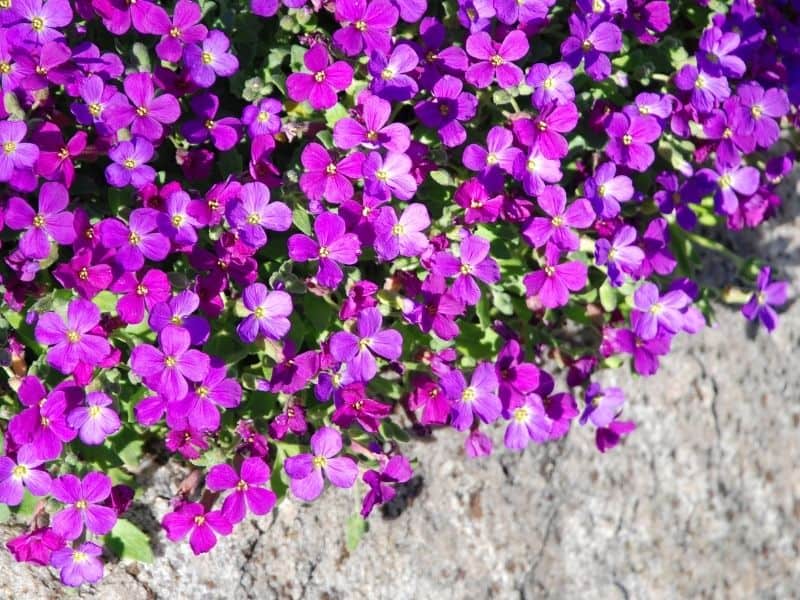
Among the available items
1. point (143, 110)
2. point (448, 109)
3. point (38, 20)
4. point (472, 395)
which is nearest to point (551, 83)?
point (448, 109)

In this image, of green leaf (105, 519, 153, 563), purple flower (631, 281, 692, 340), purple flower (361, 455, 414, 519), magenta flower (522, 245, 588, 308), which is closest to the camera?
purple flower (361, 455, 414, 519)

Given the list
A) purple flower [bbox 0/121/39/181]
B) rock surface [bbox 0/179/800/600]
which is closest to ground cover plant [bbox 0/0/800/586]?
purple flower [bbox 0/121/39/181]

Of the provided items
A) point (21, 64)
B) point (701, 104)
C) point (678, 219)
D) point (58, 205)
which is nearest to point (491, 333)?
point (678, 219)

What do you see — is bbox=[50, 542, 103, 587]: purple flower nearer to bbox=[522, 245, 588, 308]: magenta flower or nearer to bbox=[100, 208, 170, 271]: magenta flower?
bbox=[100, 208, 170, 271]: magenta flower

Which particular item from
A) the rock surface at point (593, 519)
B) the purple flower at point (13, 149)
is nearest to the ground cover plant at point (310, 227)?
the purple flower at point (13, 149)

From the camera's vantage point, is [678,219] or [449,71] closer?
[449,71]

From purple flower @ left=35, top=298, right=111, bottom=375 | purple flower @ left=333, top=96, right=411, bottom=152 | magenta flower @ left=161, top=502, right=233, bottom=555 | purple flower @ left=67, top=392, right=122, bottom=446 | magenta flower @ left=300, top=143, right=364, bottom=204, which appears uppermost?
purple flower @ left=333, top=96, right=411, bottom=152

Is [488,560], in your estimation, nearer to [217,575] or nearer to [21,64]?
[217,575]
